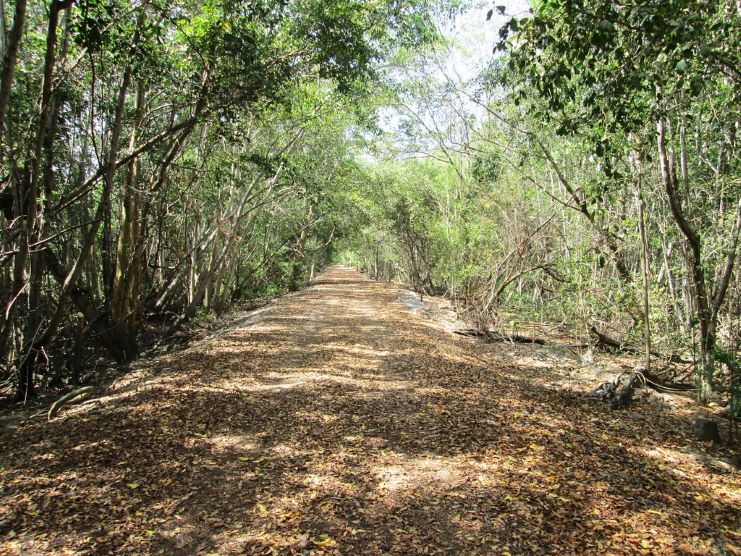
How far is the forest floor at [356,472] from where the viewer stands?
315cm

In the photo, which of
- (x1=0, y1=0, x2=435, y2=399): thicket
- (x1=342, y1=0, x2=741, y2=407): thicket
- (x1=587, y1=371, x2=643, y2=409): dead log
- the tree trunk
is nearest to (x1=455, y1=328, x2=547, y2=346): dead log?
(x1=342, y1=0, x2=741, y2=407): thicket

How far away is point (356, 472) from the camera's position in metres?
4.04

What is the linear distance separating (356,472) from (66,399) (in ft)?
14.6

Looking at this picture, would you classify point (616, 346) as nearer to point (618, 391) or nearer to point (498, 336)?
point (618, 391)

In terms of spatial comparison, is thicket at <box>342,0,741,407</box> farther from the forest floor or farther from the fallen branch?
the fallen branch

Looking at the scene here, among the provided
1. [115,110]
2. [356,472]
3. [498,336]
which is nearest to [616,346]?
[498,336]

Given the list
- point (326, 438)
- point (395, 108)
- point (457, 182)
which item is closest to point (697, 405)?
point (326, 438)

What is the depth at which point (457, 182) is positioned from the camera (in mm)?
16688

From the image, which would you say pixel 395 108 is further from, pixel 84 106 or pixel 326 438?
pixel 326 438

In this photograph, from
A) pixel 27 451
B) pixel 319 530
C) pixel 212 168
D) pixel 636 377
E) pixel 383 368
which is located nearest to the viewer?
pixel 319 530

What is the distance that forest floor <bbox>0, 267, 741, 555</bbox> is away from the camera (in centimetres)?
315

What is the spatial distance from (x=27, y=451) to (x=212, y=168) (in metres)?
7.32

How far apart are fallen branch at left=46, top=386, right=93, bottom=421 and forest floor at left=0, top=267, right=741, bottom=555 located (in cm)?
→ 16

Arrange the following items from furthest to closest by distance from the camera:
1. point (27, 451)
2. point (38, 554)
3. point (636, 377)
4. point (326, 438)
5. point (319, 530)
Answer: point (636, 377), point (326, 438), point (27, 451), point (319, 530), point (38, 554)
